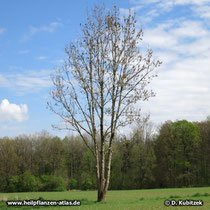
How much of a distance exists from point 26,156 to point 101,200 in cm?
5126

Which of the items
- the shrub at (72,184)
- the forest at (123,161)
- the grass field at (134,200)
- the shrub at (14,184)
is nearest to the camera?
the grass field at (134,200)

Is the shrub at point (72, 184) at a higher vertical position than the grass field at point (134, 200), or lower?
lower

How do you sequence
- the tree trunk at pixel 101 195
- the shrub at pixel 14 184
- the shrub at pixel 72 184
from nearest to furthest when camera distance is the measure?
the tree trunk at pixel 101 195 → the shrub at pixel 14 184 → the shrub at pixel 72 184

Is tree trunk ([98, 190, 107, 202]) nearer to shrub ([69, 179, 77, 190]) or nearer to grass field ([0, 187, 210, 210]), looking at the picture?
grass field ([0, 187, 210, 210])

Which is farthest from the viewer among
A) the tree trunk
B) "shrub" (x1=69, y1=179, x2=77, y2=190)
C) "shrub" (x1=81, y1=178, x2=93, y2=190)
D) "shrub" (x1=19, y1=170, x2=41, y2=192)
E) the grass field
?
"shrub" (x1=69, y1=179, x2=77, y2=190)

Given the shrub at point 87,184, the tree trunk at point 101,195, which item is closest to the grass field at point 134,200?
the tree trunk at point 101,195

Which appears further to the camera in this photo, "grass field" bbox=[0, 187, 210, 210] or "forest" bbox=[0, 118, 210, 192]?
"forest" bbox=[0, 118, 210, 192]

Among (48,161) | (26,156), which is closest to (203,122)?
(48,161)

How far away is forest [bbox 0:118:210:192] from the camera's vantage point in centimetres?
6056

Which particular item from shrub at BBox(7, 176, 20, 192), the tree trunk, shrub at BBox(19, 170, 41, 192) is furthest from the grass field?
shrub at BBox(7, 176, 20, 192)

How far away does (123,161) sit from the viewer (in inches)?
2682

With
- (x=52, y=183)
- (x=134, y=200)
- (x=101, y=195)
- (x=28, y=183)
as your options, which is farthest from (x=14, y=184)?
(x=134, y=200)

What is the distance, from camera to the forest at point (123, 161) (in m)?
60.6

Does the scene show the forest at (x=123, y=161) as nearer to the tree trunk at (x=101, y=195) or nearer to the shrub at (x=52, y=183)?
the shrub at (x=52, y=183)
